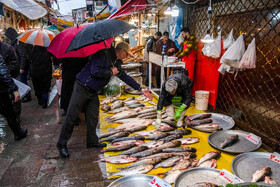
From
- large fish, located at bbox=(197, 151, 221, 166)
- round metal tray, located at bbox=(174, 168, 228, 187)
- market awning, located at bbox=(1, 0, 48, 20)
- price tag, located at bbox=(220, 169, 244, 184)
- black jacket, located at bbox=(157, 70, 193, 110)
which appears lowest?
large fish, located at bbox=(197, 151, 221, 166)

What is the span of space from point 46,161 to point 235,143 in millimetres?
3765

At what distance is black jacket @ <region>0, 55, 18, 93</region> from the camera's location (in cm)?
374

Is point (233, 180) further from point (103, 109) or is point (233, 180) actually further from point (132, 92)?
point (132, 92)

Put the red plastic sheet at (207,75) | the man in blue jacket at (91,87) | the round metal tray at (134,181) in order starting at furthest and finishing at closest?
the red plastic sheet at (207,75), the man in blue jacket at (91,87), the round metal tray at (134,181)

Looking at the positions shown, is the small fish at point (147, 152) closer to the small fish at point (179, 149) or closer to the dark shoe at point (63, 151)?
the small fish at point (179, 149)

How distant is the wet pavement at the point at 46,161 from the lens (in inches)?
129

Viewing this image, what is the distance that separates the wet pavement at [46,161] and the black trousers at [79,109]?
0.41m

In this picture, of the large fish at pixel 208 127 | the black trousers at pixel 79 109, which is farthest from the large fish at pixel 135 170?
the large fish at pixel 208 127

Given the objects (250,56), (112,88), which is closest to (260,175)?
(250,56)

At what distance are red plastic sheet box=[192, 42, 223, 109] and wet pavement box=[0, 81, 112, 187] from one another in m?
3.98

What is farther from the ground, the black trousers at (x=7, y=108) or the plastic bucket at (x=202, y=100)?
the black trousers at (x=7, y=108)

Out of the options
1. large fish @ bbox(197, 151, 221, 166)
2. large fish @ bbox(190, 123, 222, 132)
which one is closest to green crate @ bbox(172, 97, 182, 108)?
large fish @ bbox(190, 123, 222, 132)

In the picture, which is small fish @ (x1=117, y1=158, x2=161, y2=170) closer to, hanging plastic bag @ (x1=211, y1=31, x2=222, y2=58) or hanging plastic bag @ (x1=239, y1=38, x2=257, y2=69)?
hanging plastic bag @ (x1=239, y1=38, x2=257, y2=69)

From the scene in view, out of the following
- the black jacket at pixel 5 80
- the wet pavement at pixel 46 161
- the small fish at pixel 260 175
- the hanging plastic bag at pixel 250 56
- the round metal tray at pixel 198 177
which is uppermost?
the hanging plastic bag at pixel 250 56
